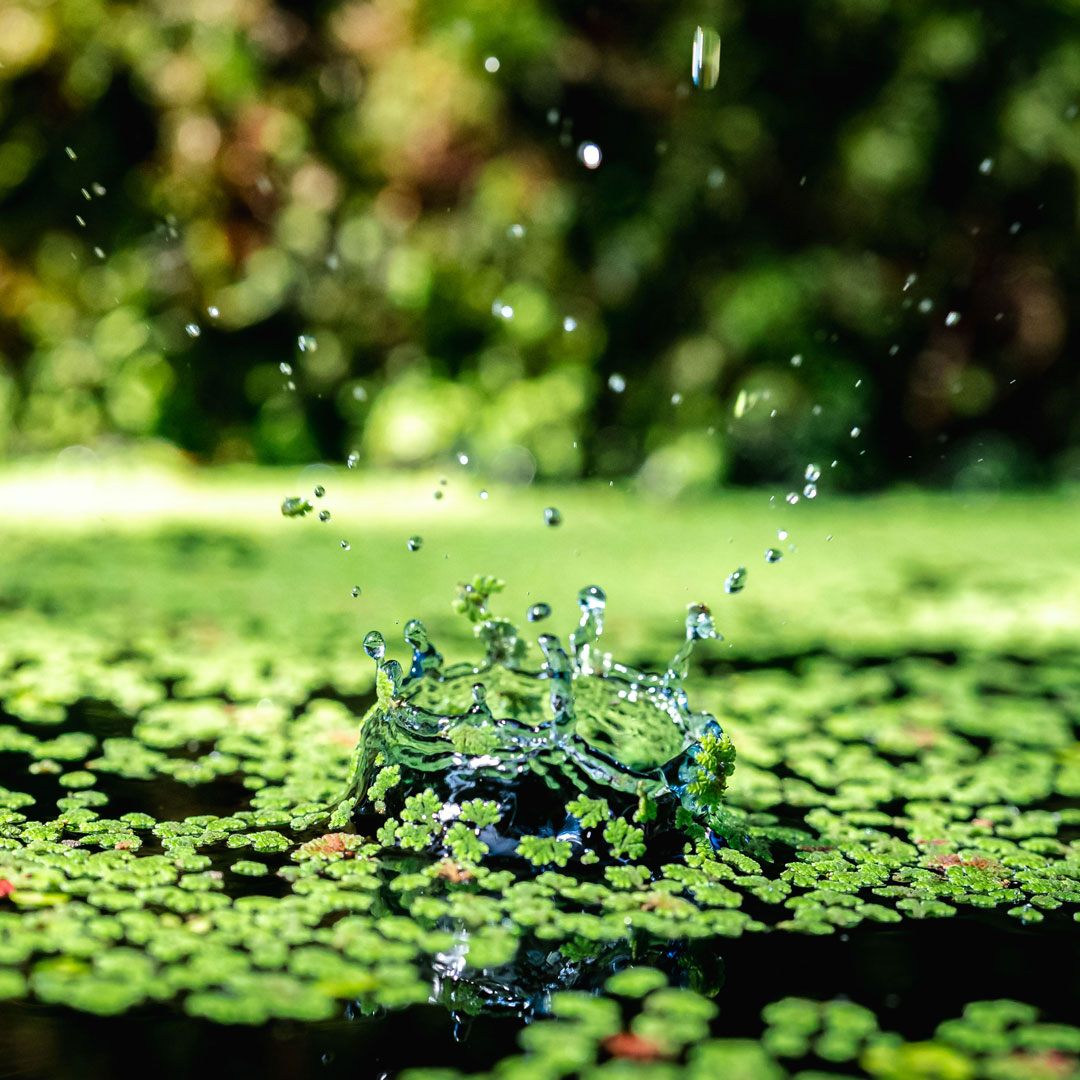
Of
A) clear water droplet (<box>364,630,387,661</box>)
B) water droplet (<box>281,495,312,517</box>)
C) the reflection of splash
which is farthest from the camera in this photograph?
water droplet (<box>281,495,312,517</box>)

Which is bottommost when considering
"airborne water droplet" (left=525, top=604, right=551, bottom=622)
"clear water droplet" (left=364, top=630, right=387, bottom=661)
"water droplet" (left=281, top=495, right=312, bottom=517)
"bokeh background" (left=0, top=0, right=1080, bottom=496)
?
"clear water droplet" (left=364, top=630, right=387, bottom=661)

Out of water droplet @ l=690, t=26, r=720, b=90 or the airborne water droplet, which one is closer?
the airborne water droplet

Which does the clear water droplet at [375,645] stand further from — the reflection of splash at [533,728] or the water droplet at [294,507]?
the water droplet at [294,507]

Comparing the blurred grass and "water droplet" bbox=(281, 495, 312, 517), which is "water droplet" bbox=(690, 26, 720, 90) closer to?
the blurred grass

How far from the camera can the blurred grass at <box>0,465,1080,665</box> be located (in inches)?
128

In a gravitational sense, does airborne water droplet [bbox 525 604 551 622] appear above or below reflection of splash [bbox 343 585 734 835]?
above

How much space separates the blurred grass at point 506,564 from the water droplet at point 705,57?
2132 mm

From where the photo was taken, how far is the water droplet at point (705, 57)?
6180 millimetres

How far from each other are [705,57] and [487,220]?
52.3 inches

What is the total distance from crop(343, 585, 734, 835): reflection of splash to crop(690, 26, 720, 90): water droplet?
189 inches

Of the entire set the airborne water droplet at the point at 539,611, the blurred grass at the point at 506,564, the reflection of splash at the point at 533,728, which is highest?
the blurred grass at the point at 506,564

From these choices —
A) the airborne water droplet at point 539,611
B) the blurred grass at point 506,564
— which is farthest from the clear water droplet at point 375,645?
the blurred grass at point 506,564

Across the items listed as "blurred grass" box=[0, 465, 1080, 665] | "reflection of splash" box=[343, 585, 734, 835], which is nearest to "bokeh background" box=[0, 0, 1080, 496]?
"blurred grass" box=[0, 465, 1080, 665]

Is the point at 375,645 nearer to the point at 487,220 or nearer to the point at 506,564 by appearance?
the point at 506,564
